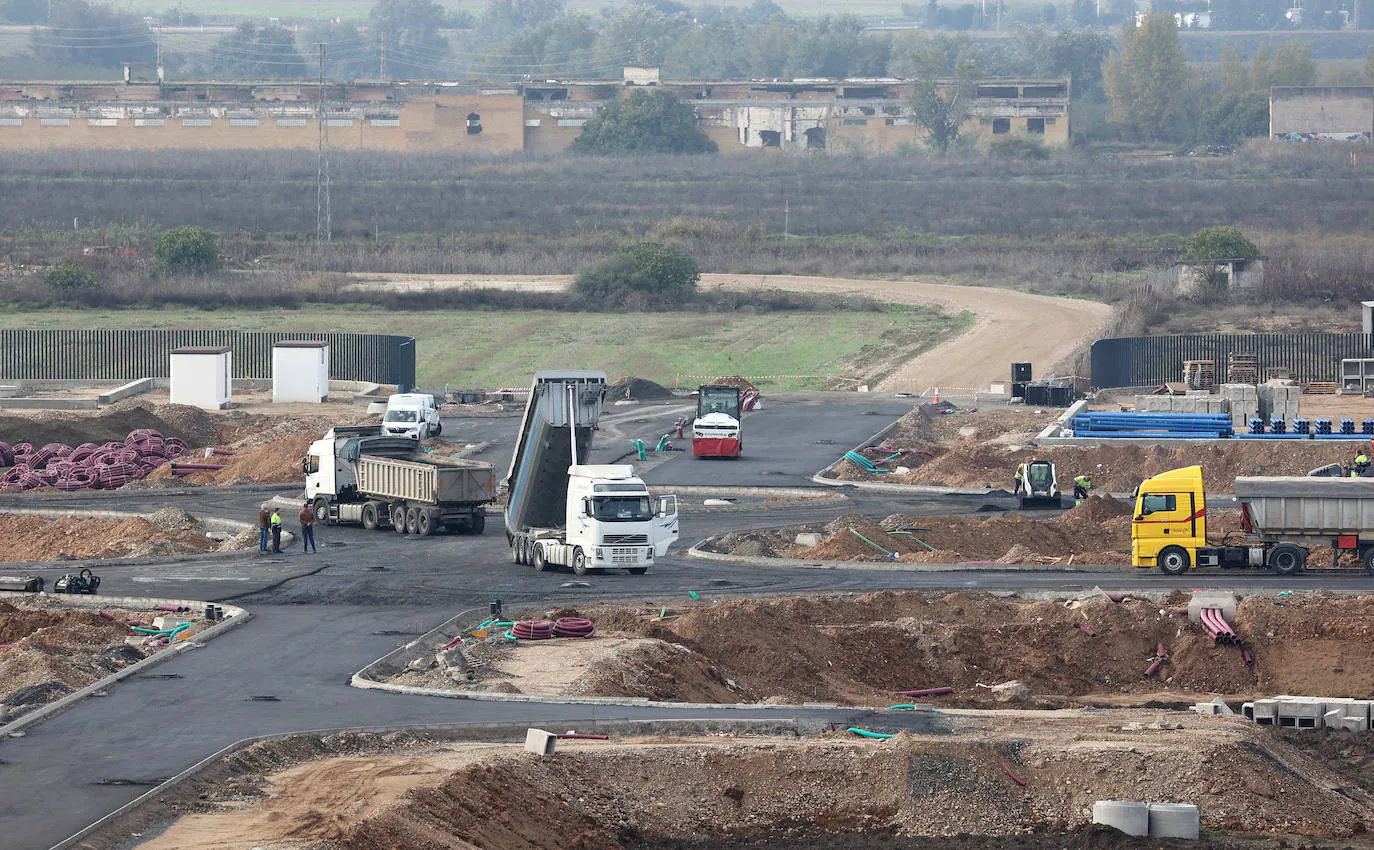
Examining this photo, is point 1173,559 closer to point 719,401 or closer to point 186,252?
point 719,401

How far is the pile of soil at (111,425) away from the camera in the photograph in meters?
71.4

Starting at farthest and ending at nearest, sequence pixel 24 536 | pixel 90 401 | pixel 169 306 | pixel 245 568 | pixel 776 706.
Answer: pixel 169 306 → pixel 90 401 → pixel 24 536 → pixel 245 568 → pixel 776 706

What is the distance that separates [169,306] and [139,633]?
71107mm

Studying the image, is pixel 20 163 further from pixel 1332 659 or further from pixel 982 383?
pixel 1332 659

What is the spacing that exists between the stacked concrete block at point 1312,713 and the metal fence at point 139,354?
61365 millimetres

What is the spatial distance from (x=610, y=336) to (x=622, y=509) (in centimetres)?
5645

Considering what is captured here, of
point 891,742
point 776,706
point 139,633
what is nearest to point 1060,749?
point 891,742

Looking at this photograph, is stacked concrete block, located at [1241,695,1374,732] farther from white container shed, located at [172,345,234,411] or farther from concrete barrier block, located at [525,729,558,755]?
white container shed, located at [172,345,234,411]

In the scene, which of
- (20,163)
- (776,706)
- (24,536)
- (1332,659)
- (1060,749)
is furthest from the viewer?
(20,163)

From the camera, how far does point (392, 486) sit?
54.3 meters

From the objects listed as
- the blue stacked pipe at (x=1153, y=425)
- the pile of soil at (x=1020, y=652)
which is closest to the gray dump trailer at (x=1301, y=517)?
the pile of soil at (x=1020, y=652)

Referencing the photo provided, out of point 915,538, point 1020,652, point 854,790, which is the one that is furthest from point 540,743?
point 915,538

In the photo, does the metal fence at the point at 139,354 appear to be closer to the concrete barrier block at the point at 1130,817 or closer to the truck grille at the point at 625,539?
the truck grille at the point at 625,539

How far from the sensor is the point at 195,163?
623ft
